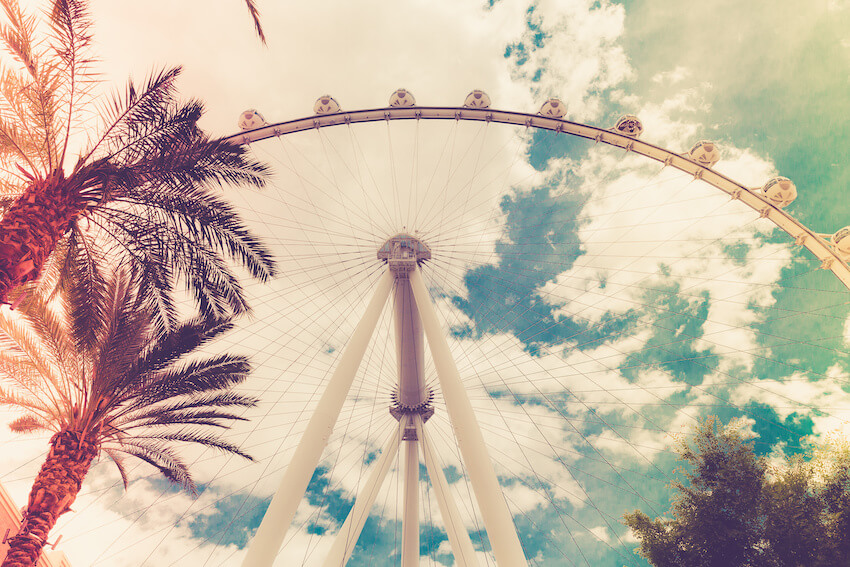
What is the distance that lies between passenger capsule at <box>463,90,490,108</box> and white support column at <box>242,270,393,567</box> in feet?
43.1

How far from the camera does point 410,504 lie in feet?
86.1

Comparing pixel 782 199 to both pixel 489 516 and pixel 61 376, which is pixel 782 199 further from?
pixel 61 376

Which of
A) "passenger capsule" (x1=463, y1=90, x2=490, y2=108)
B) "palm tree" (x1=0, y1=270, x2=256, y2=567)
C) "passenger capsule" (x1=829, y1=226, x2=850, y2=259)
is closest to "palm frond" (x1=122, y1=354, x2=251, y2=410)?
"palm tree" (x1=0, y1=270, x2=256, y2=567)

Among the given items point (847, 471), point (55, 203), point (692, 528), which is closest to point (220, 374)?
point (55, 203)

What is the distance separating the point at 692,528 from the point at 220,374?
15673 mm

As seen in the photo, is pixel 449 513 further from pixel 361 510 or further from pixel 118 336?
pixel 118 336

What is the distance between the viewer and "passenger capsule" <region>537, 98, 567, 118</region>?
22.1 metres

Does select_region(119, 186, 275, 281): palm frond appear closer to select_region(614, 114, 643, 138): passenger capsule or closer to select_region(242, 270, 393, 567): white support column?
select_region(242, 270, 393, 567): white support column

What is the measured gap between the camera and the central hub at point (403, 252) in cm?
2147

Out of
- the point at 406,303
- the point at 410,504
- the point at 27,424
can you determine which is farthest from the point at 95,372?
the point at 410,504

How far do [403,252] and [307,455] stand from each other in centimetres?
1162

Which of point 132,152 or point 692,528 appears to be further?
point 692,528

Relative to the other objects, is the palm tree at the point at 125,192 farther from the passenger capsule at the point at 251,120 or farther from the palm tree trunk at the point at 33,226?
the passenger capsule at the point at 251,120

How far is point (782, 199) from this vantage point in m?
17.2
